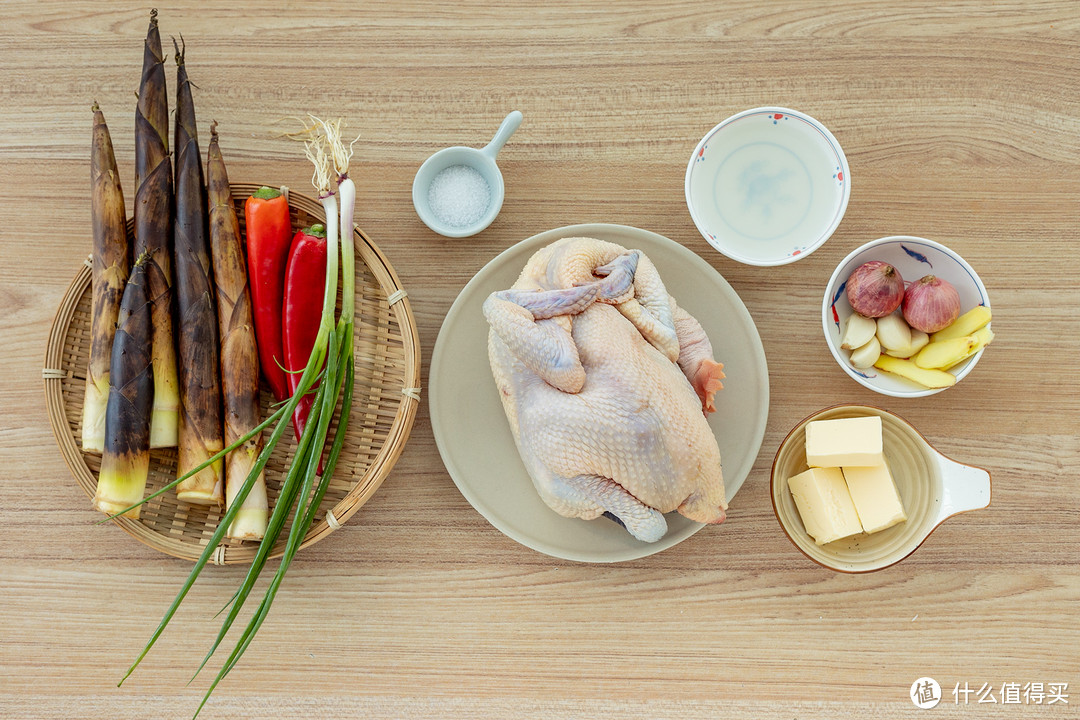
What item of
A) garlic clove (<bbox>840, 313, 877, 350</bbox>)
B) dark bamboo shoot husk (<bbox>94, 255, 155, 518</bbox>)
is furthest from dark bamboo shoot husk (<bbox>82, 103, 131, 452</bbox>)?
garlic clove (<bbox>840, 313, 877, 350</bbox>)

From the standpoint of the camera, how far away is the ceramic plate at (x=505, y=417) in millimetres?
1321

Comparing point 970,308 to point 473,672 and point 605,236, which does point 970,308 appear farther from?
point 473,672

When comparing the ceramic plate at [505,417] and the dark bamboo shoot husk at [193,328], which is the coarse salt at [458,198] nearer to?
the ceramic plate at [505,417]

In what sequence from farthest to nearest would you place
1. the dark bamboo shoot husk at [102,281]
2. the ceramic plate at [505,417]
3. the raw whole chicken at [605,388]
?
the ceramic plate at [505,417] → the dark bamboo shoot husk at [102,281] → the raw whole chicken at [605,388]

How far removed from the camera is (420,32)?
144 centimetres

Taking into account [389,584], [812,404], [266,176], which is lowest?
[389,584]

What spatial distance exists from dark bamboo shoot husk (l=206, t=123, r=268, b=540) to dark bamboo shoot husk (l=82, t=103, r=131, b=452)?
155 mm

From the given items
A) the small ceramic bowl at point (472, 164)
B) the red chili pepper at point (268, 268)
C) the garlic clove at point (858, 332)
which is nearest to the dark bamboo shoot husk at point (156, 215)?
the red chili pepper at point (268, 268)

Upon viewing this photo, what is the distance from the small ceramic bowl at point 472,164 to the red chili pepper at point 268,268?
247 mm

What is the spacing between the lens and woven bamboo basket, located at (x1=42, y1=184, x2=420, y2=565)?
4.11 feet

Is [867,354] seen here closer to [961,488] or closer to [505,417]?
[961,488]

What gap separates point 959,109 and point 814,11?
14.1 inches

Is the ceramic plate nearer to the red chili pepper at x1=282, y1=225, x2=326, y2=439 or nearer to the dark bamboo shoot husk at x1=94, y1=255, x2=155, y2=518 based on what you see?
the red chili pepper at x1=282, y1=225, x2=326, y2=439

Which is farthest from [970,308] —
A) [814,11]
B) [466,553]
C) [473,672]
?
[473,672]
